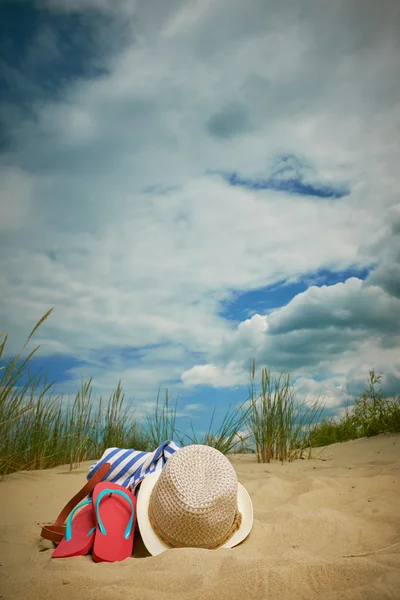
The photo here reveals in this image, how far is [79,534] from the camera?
247 centimetres

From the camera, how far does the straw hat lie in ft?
7.63

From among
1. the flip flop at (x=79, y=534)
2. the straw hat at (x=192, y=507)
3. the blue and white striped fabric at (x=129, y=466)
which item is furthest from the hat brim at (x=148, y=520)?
the flip flop at (x=79, y=534)

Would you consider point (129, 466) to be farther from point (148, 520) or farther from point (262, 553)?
point (262, 553)

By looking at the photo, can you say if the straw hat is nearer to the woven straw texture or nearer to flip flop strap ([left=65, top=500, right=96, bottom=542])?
the woven straw texture

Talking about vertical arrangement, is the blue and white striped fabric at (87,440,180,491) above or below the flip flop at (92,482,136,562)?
above

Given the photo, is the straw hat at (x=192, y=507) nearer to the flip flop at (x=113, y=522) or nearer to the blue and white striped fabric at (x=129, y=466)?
the flip flop at (x=113, y=522)

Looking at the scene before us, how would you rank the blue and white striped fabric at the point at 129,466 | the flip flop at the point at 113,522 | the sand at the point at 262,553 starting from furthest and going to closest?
the blue and white striped fabric at the point at 129,466
the flip flop at the point at 113,522
the sand at the point at 262,553

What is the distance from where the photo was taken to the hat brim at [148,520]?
2361 mm

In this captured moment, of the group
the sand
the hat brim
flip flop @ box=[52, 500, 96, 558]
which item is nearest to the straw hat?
the hat brim

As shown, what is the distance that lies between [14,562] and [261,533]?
133cm

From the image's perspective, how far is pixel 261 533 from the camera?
263 cm

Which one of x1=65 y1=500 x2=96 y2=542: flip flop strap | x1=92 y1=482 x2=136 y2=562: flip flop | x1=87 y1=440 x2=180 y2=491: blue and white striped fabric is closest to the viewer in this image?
x1=92 y1=482 x2=136 y2=562: flip flop

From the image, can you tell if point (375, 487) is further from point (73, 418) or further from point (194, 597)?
point (73, 418)

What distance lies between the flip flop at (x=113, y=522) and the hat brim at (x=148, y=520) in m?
0.07
